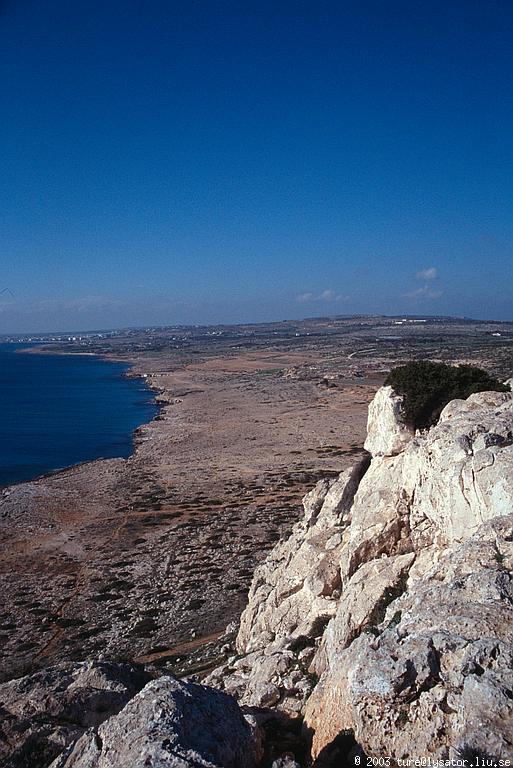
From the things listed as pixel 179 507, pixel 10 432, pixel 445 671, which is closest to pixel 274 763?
pixel 445 671

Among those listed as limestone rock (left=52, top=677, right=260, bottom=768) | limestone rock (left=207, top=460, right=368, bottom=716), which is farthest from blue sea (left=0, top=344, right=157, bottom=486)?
limestone rock (left=52, top=677, right=260, bottom=768)

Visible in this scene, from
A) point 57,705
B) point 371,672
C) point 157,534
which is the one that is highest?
point 371,672

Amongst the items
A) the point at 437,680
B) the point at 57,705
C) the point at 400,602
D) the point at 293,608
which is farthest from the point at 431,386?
the point at 57,705

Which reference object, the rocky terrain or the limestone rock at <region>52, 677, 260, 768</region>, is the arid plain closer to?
the rocky terrain

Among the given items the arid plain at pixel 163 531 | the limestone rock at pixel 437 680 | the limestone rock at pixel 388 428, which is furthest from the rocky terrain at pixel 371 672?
the arid plain at pixel 163 531

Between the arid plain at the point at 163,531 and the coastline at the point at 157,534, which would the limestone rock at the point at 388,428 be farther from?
the coastline at the point at 157,534

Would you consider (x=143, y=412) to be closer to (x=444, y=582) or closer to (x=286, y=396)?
(x=286, y=396)

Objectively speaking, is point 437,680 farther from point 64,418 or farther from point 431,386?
point 64,418
